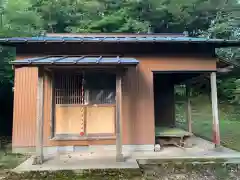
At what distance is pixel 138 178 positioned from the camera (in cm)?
404

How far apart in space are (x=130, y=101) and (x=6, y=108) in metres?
6.08

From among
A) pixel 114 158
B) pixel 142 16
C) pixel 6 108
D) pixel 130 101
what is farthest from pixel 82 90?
pixel 142 16

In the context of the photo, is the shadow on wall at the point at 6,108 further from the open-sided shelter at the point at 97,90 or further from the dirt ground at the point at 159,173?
the dirt ground at the point at 159,173

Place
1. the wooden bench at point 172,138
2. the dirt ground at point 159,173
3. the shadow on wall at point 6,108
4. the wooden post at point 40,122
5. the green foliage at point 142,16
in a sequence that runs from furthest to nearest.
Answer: the green foliage at point 142,16
the shadow on wall at point 6,108
the wooden bench at point 172,138
the wooden post at point 40,122
the dirt ground at point 159,173

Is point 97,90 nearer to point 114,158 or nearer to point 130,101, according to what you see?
point 130,101

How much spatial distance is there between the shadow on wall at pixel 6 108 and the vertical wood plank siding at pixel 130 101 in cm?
382

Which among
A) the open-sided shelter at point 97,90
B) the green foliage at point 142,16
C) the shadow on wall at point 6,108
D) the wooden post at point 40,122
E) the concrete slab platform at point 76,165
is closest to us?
the concrete slab platform at point 76,165

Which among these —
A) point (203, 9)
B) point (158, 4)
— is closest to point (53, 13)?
point (158, 4)

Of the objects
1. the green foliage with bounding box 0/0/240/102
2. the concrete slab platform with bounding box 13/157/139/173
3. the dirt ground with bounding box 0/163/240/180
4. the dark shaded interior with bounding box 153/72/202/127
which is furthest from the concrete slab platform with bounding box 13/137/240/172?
the green foliage with bounding box 0/0/240/102

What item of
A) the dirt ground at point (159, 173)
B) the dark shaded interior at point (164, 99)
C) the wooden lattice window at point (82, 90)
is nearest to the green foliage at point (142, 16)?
the dark shaded interior at point (164, 99)

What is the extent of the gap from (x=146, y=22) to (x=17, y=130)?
1250cm

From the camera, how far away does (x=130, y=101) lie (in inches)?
231

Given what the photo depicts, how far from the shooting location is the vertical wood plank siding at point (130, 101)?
5.80 metres

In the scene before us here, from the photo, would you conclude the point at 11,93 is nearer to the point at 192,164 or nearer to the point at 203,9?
the point at 192,164
